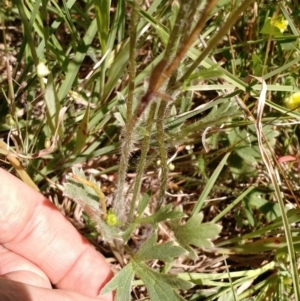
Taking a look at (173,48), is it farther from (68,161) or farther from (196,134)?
(68,161)

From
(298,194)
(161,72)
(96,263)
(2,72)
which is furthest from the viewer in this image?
(2,72)

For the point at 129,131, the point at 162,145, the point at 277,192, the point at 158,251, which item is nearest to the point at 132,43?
the point at 129,131

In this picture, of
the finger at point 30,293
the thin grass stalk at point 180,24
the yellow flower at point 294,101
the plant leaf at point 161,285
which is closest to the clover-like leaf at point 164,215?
the plant leaf at point 161,285

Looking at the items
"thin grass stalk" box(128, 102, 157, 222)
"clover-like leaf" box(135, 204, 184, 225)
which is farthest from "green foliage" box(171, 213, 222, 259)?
"thin grass stalk" box(128, 102, 157, 222)

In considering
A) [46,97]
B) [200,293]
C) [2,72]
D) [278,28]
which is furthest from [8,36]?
[200,293]

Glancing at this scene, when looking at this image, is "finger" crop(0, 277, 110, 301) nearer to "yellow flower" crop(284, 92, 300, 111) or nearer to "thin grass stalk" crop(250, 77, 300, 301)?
"thin grass stalk" crop(250, 77, 300, 301)

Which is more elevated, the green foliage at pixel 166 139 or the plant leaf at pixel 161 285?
the green foliage at pixel 166 139

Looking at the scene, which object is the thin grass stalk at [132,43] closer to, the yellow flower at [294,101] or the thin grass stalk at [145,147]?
the thin grass stalk at [145,147]
